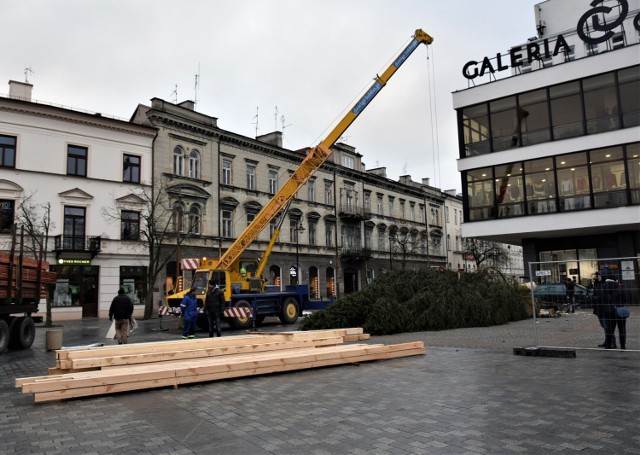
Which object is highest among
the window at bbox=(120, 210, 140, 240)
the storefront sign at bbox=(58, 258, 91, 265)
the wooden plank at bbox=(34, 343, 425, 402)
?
the window at bbox=(120, 210, 140, 240)

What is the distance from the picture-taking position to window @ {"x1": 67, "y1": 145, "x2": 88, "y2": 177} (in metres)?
29.5

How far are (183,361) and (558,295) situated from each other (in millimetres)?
8826

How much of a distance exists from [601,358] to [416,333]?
6618mm

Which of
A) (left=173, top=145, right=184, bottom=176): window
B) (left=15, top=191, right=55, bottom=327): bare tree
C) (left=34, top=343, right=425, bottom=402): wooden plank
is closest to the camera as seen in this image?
(left=34, top=343, right=425, bottom=402): wooden plank

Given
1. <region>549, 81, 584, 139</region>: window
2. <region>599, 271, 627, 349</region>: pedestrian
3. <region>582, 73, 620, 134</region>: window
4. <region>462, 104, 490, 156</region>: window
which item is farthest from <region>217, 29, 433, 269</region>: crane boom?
<region>599, 271, 627, 349</region>: pedestrian

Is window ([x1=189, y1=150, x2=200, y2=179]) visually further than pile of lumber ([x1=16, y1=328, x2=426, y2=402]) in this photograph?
Yes

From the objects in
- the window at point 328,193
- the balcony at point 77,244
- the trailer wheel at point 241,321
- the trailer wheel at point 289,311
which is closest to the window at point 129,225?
the balcony at point 77,244

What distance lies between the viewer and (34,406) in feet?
22.8

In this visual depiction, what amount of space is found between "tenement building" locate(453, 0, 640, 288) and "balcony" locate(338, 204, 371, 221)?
61.5ft

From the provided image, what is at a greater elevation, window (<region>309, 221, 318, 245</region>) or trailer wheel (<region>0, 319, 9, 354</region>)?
window (<region>309, 221, 318, 245</region>)

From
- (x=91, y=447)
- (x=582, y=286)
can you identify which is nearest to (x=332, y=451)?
(x=91, y=447)

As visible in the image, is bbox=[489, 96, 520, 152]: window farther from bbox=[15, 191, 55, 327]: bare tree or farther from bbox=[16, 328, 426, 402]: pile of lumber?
bbox=[15, 191, 55, 327]: bare tree

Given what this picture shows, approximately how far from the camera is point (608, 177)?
83.1 feet

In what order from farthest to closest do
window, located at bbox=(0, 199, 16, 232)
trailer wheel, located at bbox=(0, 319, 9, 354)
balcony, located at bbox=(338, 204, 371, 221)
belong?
balcony, located at bbox=(338, 204, 371, 221) → window, located at bbox=(0, 199, 16, 232) → trailer wheel, located at bbox=(0, 319, 9, 354)
